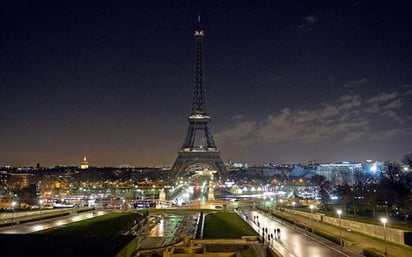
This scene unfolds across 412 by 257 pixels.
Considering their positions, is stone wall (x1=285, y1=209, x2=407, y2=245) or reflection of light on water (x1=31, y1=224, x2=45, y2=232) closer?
stone wall (x1=285, y1=209, x2=407, y2=245)

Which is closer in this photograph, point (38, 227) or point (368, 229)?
point (368, 229)

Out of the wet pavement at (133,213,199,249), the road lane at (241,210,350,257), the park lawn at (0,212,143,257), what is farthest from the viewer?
the wet pavement at (133,213,199,249)

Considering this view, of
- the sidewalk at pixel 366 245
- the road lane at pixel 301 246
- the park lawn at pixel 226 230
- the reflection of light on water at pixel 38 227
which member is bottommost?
the road lane at pixel 301 246

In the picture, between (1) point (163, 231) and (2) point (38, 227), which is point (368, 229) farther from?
(2) point (38, 227)

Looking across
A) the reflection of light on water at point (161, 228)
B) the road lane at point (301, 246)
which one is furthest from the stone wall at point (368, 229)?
the reflection of light on water at point (161, 228)

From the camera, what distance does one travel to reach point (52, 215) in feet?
123

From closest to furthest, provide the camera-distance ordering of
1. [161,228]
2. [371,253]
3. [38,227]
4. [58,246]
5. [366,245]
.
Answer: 1. [58,246]
2. [371,253]
3. [366,245]
4. [38,227]
5. [161,228]

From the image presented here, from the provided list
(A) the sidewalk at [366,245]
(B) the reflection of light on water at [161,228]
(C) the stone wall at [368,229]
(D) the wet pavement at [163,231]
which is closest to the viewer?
(A) the sidewalk at [366,245]

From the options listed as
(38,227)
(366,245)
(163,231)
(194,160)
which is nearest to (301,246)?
(366,245)

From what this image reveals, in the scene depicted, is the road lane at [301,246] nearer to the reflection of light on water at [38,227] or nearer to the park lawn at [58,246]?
the park lawn at [58,246]

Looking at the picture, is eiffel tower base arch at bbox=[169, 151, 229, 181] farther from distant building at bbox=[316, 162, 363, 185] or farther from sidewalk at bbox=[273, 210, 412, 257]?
sidewalk at bbox=[273, 210, 412, 257]

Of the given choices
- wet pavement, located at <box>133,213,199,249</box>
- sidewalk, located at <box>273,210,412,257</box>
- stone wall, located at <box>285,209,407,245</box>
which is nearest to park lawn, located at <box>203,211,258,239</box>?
wet pavement, located at <box>133,213,199,249</box>

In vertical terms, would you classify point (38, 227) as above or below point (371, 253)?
above

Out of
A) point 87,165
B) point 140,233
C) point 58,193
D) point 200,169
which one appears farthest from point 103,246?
point 87,165
